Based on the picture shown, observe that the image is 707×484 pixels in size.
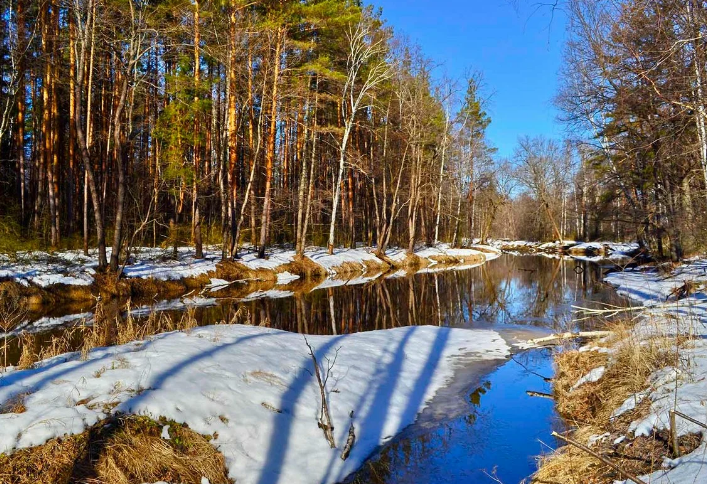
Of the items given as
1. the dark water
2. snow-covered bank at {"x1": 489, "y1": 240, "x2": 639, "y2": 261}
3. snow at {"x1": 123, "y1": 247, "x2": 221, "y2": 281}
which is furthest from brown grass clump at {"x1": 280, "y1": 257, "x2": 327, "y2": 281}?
snow-covered bank at {"x1": 489, "y1": 240, "x2": 639, "y2": 261}

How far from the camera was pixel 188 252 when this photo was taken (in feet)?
69.1

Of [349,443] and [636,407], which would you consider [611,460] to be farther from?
[349,443]

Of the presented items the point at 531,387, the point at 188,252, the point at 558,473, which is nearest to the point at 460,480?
the point at 558,473

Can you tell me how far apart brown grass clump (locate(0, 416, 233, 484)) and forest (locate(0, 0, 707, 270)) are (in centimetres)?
714

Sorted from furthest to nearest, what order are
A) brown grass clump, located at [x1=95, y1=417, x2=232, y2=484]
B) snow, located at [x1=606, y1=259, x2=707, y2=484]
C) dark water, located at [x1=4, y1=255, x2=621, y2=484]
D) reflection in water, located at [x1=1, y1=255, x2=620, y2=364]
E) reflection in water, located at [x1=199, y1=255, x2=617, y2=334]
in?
reflection in water, located at [x1=199, y1=255, x2=617, y2=334] < reflection in water, located at [x1=1, y1=255, x2=620, y2=364] < dark water, located at [x1=4, y1=255, x2=621, y2=484] < brown grass clump, located at [x1=95, y1=417, x2=232, y2=484] < snow, located at [x1=606, y1=259, x2=707, y2=484]

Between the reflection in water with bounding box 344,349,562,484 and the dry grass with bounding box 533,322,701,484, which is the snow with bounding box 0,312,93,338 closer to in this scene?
the reflection in water with bounding box 344,349,562,484

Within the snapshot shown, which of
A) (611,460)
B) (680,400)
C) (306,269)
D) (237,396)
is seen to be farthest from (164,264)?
(680,400)

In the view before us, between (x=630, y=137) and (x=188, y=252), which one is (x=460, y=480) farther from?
(x=188, y=252)

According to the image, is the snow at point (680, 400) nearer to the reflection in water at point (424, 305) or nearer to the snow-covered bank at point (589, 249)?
the reflection in water at point (424, 305)

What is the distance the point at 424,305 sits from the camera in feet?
49.0

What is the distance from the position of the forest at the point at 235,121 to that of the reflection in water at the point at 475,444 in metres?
5.31

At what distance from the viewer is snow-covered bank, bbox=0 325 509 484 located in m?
3.91

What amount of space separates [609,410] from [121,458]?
4949 mm

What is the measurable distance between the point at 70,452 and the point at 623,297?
15.3m
